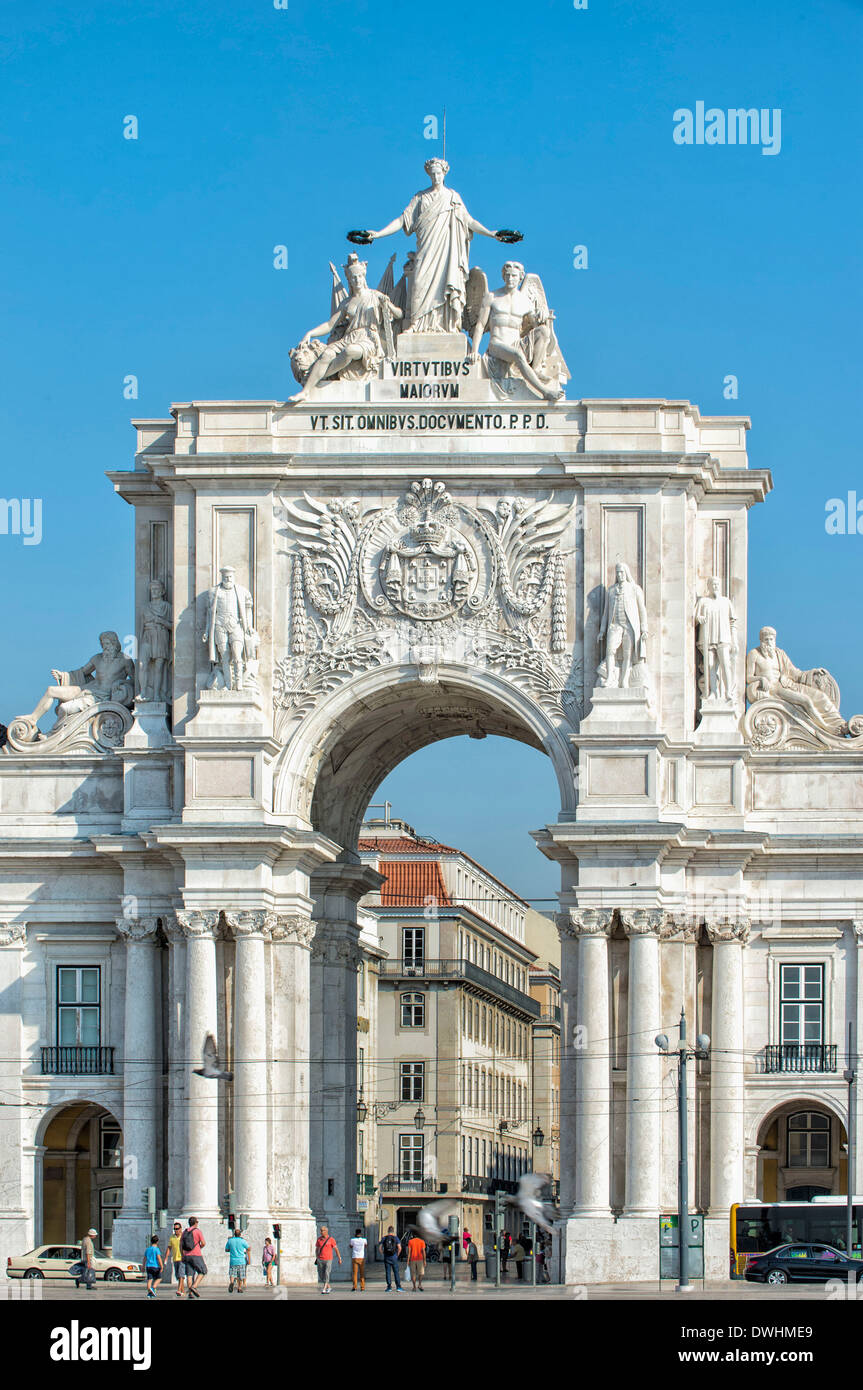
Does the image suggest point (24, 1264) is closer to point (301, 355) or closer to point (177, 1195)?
point (177, 1195)

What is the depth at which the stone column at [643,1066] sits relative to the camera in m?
54.8

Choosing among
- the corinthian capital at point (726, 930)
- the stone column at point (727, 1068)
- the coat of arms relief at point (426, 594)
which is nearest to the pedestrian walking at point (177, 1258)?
the coat of arms relief at point (426, 594)

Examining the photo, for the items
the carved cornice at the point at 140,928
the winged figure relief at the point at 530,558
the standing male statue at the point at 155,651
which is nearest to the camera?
the winged figure relief at the point at 530,558

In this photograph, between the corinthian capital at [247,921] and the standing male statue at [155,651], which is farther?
the standing male statue at [155,651]

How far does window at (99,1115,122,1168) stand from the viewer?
61750mm

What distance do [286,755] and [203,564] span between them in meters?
4.41

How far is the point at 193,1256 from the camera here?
50156mm

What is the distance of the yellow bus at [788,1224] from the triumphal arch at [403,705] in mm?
563

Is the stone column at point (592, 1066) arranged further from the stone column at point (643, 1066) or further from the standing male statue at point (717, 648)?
the standing male statue at point (717, 648)

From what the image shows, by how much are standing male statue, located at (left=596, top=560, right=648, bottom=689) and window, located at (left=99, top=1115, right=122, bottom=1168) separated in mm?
15571

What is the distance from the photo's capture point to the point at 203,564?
57.8 metres

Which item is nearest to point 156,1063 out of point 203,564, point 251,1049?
point 251,1049
